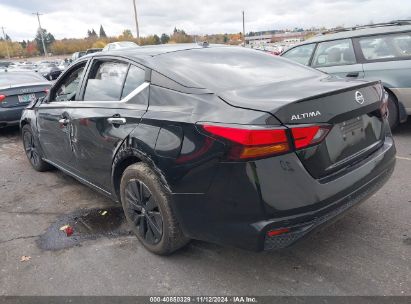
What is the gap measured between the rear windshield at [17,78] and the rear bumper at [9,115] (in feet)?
2.35

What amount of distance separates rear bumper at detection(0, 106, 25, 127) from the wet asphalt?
4.43m

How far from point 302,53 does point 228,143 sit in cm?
518

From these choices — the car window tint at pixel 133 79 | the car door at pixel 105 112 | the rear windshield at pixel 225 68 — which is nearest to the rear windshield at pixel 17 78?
the car door at pixel 105 112

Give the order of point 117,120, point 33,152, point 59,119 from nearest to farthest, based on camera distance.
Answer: point 117,120, point 59,119, point 33,152

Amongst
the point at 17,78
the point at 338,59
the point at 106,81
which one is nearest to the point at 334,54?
the point at 338,59

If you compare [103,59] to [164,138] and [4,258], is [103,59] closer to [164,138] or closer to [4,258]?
[164,138]

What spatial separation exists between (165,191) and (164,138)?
0.37m

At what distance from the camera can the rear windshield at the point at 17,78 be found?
850 cm

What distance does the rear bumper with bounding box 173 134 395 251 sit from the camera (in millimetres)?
2322

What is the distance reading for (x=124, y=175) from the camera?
3193 mm

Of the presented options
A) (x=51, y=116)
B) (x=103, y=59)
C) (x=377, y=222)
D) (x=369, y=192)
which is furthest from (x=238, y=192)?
(x=51, y=116)

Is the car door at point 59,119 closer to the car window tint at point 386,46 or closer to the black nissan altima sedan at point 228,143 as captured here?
the black nissan altima sedan at point 228,143

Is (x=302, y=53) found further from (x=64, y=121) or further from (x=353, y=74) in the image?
(x=64, y=121)

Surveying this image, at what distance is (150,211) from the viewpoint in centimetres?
304
